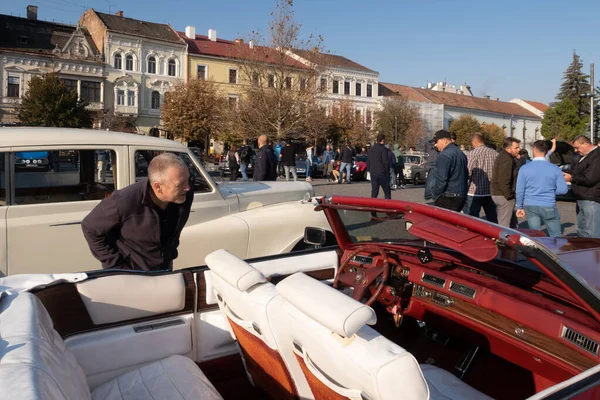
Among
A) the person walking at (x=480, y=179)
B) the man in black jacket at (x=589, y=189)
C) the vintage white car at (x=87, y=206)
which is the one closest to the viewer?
the vintage white car at (x=87, y=206)

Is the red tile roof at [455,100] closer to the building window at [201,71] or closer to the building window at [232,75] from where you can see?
the building window at [232,75]

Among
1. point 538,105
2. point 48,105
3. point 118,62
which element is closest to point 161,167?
point 48,105

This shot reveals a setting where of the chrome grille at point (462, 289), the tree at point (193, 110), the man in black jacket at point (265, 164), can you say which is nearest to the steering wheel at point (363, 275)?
the chrome grille at point (462, 289)

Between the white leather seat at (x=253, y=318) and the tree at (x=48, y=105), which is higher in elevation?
the tree at (x=48, y=105)

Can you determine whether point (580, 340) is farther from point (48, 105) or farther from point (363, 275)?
point (48, 105)

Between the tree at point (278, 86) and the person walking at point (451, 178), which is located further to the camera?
the tree at point (278, 86)

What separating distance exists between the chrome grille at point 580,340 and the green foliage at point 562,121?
5110 centimetres

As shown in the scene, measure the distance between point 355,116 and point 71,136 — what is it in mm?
50555

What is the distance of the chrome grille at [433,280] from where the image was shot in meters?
2.88

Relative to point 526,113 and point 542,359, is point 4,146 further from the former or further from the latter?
point 526,113

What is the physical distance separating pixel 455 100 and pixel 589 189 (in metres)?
75.6

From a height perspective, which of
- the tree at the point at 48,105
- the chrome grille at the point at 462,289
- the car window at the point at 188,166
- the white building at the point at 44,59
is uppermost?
the white building at the point at 44,59

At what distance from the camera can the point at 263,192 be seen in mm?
6254

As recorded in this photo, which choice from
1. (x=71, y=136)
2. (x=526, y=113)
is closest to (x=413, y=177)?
(x=71, y=136)
